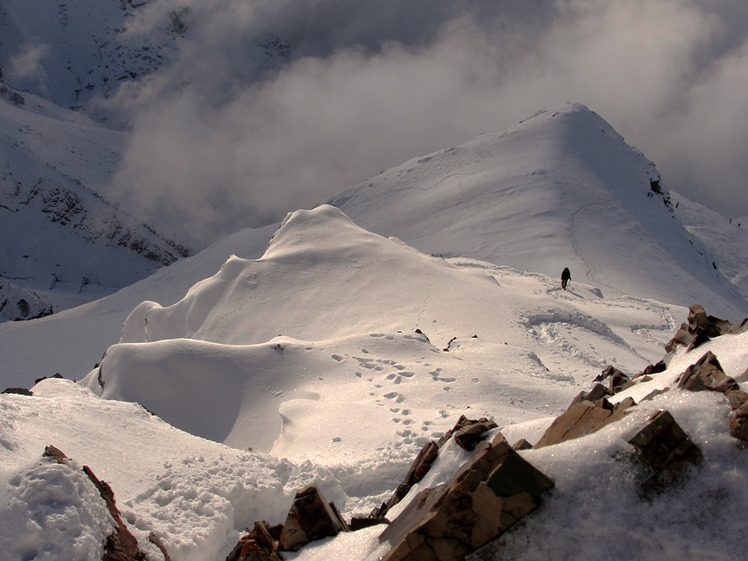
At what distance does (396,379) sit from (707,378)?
6933 mm

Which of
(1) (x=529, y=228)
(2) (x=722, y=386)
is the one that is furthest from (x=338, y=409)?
(1) (x=529, y=228)

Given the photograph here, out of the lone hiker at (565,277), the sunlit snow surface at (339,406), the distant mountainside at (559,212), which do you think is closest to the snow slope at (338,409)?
the sunlit snow surface at (339,406)

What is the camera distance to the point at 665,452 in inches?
186

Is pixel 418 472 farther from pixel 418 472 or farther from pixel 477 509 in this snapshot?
pixel 477 509

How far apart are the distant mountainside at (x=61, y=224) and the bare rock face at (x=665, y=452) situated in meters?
105

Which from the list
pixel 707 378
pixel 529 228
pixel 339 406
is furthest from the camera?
pixel 529 228

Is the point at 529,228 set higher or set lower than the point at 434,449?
lower

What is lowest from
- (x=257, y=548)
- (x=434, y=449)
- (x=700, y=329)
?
(x=257, y=548)

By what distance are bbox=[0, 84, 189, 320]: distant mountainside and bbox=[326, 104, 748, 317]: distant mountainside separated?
230ft

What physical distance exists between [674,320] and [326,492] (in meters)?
18.6

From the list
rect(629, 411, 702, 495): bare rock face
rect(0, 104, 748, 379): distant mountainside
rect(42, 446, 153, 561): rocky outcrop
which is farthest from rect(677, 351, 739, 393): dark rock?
rect(0, 104, 748, 379): distant mountainside

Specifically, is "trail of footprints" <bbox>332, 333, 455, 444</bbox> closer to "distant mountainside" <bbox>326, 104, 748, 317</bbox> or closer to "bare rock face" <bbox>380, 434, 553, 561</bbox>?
"bare rock face" <bbox>380, 434, 553, 561</bbox>

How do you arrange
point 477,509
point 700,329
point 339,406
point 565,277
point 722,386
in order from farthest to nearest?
point 565,277, point 339,406, point 700,329, point 722,386, point 477,509

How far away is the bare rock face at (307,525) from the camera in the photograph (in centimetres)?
568
